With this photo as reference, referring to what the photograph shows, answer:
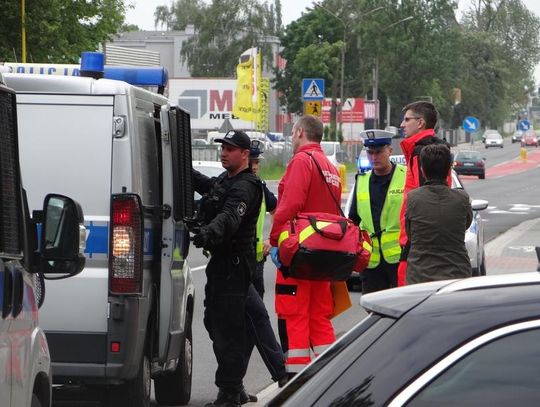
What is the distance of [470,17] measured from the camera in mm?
145125

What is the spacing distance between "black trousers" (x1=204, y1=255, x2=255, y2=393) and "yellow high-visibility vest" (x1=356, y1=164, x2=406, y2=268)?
1244mm

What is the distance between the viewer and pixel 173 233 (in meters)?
8.23

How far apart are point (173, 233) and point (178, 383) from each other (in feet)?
4.07

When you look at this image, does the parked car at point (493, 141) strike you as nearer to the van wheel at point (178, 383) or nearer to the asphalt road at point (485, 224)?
the asphalt road at point (485, 224)

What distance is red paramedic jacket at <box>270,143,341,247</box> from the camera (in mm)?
8555

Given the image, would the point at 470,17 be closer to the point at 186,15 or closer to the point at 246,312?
the point at 186,15

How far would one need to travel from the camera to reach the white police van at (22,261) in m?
5.13

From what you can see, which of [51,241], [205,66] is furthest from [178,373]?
[205,66]

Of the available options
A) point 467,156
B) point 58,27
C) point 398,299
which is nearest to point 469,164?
point 467,156

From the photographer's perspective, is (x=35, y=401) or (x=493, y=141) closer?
(x=35, y=401)

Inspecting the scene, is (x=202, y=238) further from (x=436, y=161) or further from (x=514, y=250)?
(x=514, y=250)

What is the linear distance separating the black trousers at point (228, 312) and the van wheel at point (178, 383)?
420mm

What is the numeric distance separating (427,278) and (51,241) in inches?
114

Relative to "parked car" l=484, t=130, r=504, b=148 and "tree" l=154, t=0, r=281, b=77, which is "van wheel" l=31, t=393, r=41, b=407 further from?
"parked car" l=484, t=130, r=504, b=148
